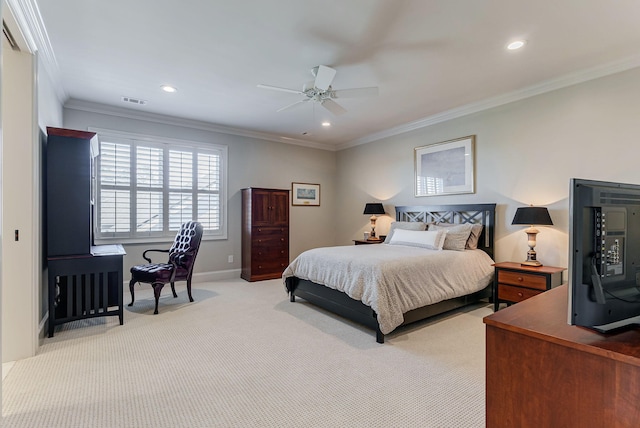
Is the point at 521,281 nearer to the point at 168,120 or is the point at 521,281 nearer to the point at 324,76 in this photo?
the point at 324,76

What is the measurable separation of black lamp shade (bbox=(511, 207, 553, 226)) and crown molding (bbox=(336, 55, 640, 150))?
1455mm

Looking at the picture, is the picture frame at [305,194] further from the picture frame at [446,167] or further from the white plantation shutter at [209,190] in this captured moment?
the picture frame at [446,167]

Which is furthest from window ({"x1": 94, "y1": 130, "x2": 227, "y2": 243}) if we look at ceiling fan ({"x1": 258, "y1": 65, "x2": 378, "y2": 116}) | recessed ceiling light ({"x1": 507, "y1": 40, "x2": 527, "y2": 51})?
recessed ceiling light ({"x1": 507, "y1": 40, "x2": 527, "y2": 51})

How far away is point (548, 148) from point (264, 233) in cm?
433

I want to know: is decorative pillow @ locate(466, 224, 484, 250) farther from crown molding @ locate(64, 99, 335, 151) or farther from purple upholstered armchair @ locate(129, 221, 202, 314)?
crown molding @ locate(64, 99, 335, 151)

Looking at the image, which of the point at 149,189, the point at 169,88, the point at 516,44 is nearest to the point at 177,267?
the point at 149,189

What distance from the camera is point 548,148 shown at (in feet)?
12.5

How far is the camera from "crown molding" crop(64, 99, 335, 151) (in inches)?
178

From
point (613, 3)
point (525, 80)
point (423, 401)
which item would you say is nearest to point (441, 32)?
point (613, 3)

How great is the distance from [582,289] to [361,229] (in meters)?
5.49

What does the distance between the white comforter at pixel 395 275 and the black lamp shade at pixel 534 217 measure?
706mm

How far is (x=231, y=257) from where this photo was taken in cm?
586

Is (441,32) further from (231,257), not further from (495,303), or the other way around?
(231,257)

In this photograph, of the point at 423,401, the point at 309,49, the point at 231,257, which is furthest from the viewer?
the point at 231,257
